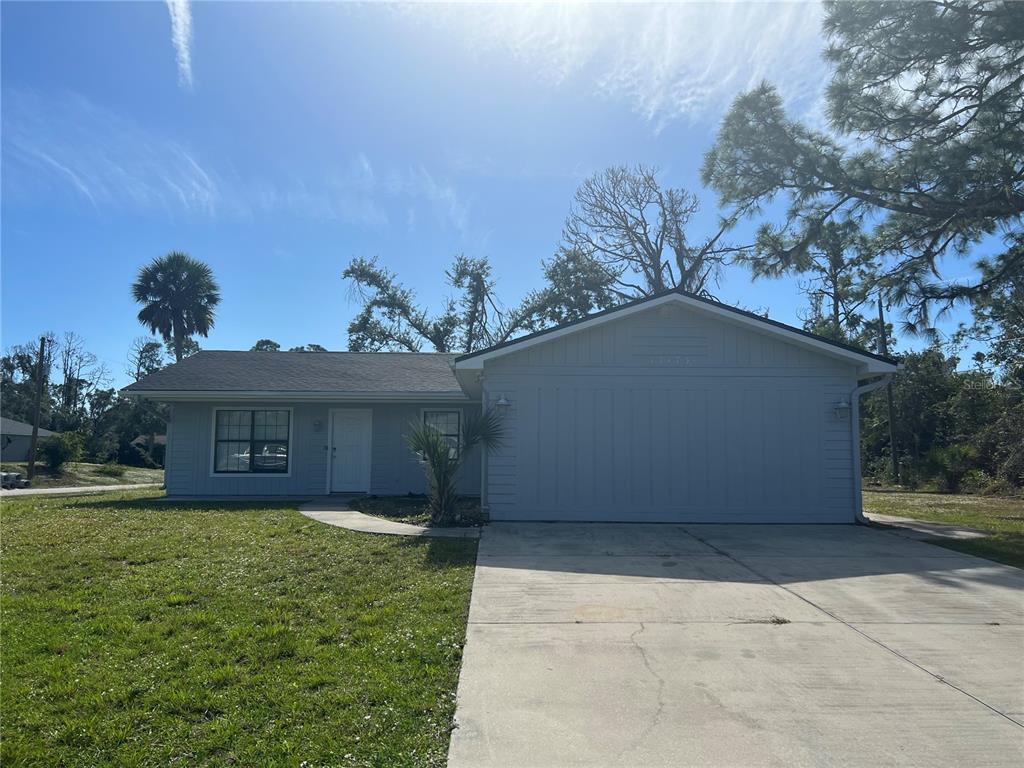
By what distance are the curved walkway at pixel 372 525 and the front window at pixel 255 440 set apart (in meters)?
2.68

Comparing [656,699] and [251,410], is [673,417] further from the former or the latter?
[251,410]

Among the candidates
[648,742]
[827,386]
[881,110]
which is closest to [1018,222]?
[881,110]

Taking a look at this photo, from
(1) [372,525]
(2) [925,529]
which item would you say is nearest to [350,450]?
(1) [372,525]

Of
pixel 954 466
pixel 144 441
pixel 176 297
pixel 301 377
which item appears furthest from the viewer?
pixel 144 441

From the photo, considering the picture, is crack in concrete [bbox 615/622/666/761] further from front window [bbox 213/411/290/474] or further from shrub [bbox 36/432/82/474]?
shrub [bbox 36/432/82/474]

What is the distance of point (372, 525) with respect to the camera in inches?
390

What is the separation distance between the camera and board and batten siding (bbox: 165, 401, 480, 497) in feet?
47.0

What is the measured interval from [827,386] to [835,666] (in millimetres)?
7603

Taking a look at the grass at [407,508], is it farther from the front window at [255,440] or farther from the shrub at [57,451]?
the shrub at [57,451]

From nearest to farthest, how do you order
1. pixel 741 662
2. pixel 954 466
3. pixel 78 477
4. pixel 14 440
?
pixel 741 662 < pixel 954 466 < pixel 78 477 < pixel 14 440

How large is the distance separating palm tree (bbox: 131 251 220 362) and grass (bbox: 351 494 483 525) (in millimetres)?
19328

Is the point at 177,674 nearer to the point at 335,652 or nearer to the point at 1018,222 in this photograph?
the point at 335,652

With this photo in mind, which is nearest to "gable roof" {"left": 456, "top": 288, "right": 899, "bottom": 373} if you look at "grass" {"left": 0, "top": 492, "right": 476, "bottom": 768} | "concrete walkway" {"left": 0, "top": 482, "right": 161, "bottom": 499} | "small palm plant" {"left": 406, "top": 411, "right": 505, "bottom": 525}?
"small palm plant" {"left": 406, "top": 411, "right": 505, "bottom": 525}

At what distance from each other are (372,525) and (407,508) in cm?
225
